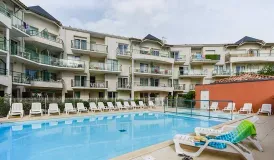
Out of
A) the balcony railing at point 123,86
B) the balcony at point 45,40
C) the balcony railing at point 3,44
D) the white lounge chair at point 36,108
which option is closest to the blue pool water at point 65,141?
the white lounge chair at point 36,108

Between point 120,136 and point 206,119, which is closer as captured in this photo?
point 120,136

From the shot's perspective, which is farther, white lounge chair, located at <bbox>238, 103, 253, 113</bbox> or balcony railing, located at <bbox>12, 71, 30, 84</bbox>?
balcony railing, located at <bbox>12, 71, 30, 84</bbox>

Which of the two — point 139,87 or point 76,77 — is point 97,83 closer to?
point 76,77

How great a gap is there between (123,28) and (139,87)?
13.1 metres

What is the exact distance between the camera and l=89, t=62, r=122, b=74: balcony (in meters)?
27.5

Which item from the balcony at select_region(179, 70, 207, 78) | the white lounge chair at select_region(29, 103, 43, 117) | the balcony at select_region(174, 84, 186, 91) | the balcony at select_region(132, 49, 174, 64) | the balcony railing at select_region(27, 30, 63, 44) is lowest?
the white lounge chair at select_region(29, 103, 43, 117)

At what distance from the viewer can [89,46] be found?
27344 millimetres

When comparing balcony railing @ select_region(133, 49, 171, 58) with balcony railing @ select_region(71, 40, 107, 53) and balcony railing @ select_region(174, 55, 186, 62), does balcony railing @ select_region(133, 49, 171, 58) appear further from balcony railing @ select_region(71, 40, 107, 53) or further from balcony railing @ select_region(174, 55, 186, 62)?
balcony railing @ select_region(71, 40, 107, 53)

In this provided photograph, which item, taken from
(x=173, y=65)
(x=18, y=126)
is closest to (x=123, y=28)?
(x=173, y=65)

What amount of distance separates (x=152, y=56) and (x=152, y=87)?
4.89 m

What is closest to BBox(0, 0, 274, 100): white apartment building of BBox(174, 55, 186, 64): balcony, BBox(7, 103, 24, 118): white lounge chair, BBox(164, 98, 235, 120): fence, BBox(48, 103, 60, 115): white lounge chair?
BBox(174, 55, 186, 64): balcony

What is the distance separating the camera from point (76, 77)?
2700 centimetres

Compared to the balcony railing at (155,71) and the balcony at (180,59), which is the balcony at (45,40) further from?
the balcony at (180,59)

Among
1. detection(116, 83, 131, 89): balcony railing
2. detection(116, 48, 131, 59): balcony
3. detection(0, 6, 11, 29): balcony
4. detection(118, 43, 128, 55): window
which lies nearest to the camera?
detection(0, 6, 11, 29): balcony
